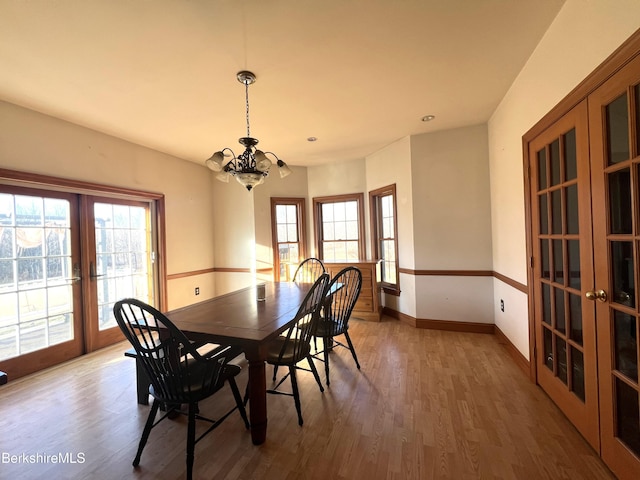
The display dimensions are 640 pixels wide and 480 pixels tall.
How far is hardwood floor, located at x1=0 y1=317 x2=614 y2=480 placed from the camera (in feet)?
5.04

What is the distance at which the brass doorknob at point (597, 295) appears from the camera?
1.48 m

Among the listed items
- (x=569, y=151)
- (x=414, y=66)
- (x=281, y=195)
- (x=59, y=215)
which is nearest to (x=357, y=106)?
(x=414, y=66)

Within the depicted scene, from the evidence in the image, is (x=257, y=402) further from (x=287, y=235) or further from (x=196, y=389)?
(x=287, y=235)

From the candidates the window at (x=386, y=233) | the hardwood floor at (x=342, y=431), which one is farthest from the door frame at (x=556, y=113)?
the window at (x=386, y=233)

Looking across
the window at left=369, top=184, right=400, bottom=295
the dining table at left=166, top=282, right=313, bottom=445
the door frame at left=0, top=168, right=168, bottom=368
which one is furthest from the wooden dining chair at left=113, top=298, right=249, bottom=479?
the window at left=369, top=184, right=400, bottom=295

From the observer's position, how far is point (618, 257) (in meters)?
1.42

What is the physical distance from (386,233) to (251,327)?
10.4ft

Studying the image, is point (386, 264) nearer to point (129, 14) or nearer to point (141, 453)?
point (141, 453)

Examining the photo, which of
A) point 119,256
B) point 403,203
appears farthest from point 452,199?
point 119,256

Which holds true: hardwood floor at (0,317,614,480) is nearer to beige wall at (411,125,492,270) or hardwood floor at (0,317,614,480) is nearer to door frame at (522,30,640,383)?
door frame at (522,30,640,383)

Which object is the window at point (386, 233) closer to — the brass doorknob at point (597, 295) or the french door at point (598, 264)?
the french door at point (598, 264)

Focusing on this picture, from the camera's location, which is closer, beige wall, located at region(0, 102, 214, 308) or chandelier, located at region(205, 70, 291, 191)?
chandelier, located at region(205, 70, 291, 191)

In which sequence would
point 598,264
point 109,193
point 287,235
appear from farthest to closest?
point 287,235, point 109,193, point 598,264

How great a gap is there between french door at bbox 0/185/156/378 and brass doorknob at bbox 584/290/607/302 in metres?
4.54
